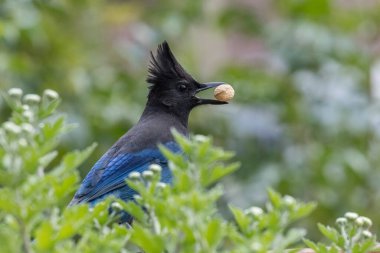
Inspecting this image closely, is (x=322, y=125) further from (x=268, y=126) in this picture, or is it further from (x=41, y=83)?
(x=41, y=83)

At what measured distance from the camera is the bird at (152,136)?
350 centimetres

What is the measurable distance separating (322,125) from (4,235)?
149 inches

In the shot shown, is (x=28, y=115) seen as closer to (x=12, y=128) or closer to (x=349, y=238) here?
(x=12, y=128)

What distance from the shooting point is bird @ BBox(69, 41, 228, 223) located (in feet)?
11.5

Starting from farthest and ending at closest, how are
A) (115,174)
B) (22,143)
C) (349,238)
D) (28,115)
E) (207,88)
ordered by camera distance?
(207,88), (115,174), (349,238), (28,115), (22,143)

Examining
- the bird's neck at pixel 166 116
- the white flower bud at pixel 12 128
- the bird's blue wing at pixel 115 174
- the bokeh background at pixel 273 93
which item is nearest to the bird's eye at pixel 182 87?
the bird's neck at pixel 166 116

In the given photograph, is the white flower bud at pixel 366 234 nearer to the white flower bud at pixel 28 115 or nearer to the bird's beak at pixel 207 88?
the white flower bud at pixel 28 115

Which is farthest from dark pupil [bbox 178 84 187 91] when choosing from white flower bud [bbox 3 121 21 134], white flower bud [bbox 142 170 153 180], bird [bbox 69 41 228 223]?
white flower bud [bbox 3 121 21 134]

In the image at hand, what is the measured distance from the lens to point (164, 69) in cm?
395

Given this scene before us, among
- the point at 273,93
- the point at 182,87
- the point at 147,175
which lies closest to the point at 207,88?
the point at 182,87

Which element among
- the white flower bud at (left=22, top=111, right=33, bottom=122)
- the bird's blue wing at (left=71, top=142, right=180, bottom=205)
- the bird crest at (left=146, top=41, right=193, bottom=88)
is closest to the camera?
the white flower bud at (left=22, top=111, right=33, bottom=122)

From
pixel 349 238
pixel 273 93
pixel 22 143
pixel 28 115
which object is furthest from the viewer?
pixel 273 93

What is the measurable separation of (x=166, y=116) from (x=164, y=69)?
0.69 ft

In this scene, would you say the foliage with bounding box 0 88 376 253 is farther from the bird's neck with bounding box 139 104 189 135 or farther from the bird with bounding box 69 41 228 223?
the bird's neck with bounding box 139 104 189 135
